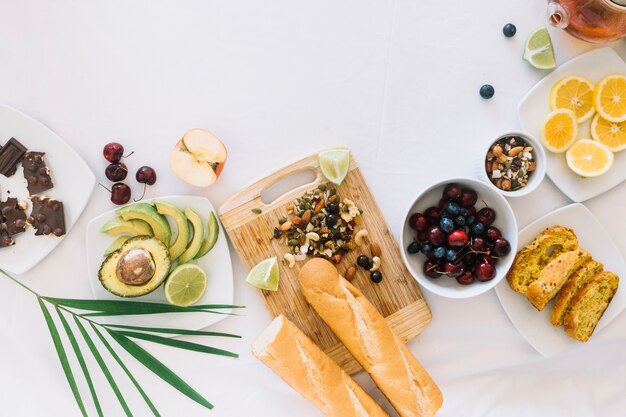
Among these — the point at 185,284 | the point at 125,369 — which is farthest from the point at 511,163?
the point at 125,369

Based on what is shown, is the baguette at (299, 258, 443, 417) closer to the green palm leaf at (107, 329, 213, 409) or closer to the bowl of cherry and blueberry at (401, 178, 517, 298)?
the bowl of cherry and blueberry at (401, 178, 517, 298)

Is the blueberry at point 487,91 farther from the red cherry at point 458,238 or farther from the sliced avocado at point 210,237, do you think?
the sliced avocado at point 210,237

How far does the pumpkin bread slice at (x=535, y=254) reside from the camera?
1.64 metres

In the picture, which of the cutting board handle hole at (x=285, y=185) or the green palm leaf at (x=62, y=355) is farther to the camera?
the cutting board handle hole at (x=285, y=185)

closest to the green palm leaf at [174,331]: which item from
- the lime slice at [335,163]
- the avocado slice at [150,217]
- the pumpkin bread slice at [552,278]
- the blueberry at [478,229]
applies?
the avocado slice at [150,217]

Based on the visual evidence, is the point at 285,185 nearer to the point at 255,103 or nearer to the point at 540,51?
the point at 255,103

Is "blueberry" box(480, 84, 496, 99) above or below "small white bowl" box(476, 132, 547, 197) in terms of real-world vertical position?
above

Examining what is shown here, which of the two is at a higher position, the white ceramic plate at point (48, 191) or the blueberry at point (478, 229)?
the white ceramic plate at point (48, 191)

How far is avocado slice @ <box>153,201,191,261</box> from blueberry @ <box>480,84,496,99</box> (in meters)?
0.96

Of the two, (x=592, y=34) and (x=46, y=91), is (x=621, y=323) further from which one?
(x=46, y=91)

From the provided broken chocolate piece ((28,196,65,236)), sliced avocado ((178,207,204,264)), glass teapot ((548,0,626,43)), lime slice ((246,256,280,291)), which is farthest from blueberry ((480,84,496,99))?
broken chocolate piece ((28,196,65,236))

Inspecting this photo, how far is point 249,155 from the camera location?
1692 millimetres

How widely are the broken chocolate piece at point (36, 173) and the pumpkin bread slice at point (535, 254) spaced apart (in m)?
1.39

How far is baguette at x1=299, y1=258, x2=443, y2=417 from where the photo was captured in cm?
154
